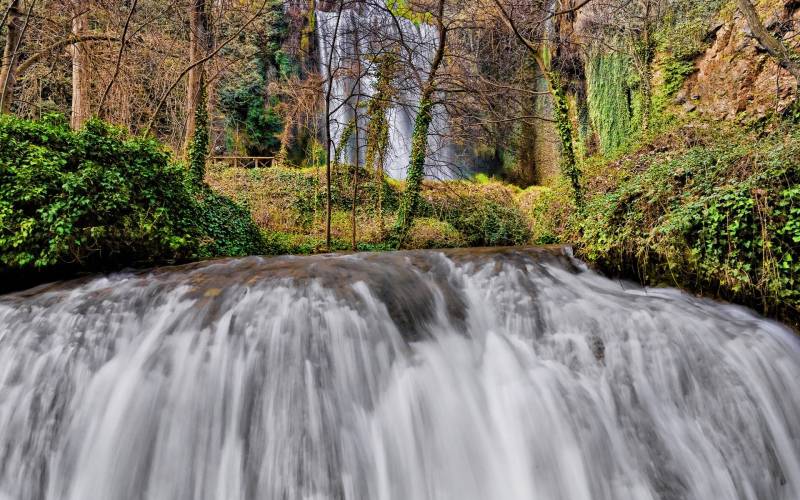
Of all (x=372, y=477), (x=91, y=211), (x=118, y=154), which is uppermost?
(x=118, y=154)

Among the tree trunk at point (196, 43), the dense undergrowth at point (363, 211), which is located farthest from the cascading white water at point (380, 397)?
the tree trunk at point (196, 43)

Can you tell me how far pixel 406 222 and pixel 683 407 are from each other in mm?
7679

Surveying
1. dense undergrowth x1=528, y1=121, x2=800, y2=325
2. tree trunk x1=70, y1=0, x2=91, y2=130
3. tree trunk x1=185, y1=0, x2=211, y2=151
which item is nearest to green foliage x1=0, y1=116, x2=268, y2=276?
tree trunk x1=70, y1=0, x2=91, y2=130

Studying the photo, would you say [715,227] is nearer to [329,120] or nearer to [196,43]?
[329,120]

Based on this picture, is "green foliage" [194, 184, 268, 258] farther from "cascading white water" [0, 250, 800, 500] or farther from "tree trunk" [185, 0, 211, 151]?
"cascading white water" [0, 250, 800, 500]

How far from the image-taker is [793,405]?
2.95m

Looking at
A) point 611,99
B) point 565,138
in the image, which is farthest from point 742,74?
point 611,99

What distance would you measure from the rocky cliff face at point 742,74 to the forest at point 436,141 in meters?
0.04

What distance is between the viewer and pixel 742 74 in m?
8.27

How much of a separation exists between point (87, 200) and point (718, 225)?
6.71m

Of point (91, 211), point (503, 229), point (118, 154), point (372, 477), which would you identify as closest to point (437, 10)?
point (503, 229)

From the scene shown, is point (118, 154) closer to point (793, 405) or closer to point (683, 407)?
point (683, 407)

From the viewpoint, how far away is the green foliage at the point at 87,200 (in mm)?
4148

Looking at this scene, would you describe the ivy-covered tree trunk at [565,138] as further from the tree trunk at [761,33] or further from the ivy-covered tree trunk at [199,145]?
the ivy-covered tree trunk at [199,145]
